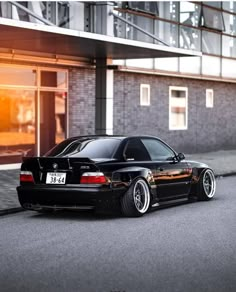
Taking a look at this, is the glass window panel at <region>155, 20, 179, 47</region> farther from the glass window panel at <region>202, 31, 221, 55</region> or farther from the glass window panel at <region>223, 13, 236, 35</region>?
the glass window panel at <region>223, 13, 236, 35</region>

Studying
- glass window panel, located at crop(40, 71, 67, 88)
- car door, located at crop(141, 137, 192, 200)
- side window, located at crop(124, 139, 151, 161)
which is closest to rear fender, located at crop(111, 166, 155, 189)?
side window, located at crop(124, 139, 151, 161)

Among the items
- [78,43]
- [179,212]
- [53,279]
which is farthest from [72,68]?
[53,279]

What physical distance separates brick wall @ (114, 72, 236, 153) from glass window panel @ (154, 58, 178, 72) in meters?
0.35

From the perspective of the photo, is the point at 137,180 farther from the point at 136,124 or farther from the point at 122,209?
the point at 136,124

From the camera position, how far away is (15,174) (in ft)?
57.7

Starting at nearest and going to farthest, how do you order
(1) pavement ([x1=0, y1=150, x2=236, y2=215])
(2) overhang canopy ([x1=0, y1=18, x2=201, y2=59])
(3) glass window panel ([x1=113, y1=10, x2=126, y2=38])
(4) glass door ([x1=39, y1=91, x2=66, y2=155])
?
(1) pavement ([x1=0, y1=150, x2=236, y2=215]), (2) overhang canopy ([x1=0, y1=18, x2=201, y2=59]), (4) glass door ([x1=39, y1=91, x2=66, y2=155]), (3) glass window panel ([x1=113, y1=10, x2=126, y2=38])

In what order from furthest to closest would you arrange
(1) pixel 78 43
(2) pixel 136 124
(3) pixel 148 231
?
1. (2) pixel 136 124
2. (1) pixel 78 43
3. (3) pixel 148 231

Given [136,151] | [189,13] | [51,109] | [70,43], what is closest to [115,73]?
[51,109]

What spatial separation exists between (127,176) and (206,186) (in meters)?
2.77

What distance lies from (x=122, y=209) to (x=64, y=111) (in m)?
11.0

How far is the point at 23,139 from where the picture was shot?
19.7m

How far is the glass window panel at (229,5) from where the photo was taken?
2862 cm

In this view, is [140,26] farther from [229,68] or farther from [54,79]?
[229,68]

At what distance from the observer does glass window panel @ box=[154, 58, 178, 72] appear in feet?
82.3
